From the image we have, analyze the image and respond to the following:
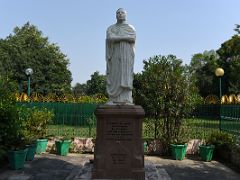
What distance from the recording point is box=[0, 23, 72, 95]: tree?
35.7 metres

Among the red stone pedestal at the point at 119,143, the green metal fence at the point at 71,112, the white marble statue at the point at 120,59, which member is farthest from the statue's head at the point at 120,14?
the green metal fence at the point at 71,112

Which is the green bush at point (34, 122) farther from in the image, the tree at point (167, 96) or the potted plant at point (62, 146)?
the tree at point (167, 96)

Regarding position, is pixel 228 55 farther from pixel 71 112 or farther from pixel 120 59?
pixel 120 59

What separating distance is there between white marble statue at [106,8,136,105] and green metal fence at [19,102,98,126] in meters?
7.45

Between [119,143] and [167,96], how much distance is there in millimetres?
5425

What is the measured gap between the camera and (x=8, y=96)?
11.0 m

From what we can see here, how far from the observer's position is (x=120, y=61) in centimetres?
804

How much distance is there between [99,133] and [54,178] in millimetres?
2294

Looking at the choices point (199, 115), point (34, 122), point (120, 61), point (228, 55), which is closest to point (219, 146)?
point (199, 115)

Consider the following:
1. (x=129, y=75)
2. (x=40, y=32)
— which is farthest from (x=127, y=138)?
(x=40, y=32)

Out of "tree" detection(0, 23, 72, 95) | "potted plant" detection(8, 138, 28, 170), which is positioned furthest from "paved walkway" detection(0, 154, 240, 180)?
"tree" detection(0, 23, 72, 95)

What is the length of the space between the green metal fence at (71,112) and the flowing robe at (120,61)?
24.4 ft

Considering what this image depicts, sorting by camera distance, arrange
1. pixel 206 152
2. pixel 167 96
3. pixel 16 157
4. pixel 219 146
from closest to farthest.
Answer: pixel 16 157 → pixel 206 152 → pixel 219 146 → pixel 167 96

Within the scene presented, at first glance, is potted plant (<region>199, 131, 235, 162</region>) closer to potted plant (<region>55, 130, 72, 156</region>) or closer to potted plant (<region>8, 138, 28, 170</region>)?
potted plant (<region>55, 130, 72, 156</region>)
